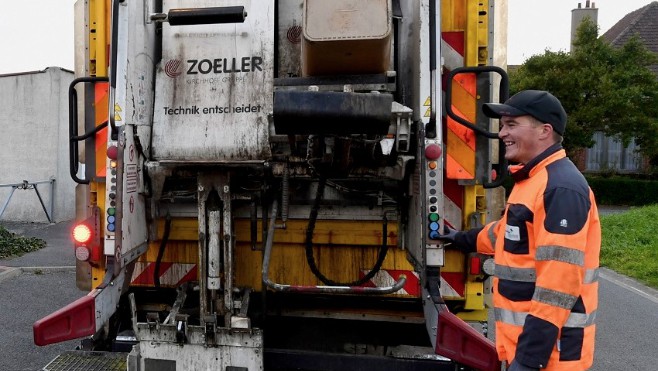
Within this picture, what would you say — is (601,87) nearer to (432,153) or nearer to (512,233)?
(432,153)

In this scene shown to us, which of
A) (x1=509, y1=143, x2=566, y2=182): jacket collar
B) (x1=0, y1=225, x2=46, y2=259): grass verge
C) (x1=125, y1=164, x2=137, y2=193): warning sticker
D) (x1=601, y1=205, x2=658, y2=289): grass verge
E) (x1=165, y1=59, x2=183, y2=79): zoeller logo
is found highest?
(x1=165, y1=59, x2=183, y2=79): zoeller logo

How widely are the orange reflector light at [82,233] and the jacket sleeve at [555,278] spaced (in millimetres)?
2299

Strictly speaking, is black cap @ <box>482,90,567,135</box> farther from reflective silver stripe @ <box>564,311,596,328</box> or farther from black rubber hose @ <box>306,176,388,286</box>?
black rubber hose @ <box>306,176,388,286</box>

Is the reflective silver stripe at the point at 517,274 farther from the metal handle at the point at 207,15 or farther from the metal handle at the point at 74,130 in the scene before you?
the metal handle at the point at 74,130

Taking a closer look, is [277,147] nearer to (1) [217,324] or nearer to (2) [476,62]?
(1) [217,324]

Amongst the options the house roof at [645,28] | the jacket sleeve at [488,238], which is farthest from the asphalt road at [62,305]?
the house roof at [645,28]

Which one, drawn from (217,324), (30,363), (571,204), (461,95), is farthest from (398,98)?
(30,363)

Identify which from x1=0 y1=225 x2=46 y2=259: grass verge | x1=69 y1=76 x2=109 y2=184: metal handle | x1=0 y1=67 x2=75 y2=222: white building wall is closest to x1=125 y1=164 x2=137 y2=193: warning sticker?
x1=69 y1=76 x2=109 y2=184: metal handle

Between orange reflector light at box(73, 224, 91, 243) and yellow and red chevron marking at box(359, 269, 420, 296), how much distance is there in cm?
153

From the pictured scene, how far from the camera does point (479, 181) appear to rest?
2758mm

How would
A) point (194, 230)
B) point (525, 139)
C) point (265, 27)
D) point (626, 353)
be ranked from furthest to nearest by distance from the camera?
1. point (626, 353)
2. point (194, 230)
3. point (265, 27)
4. point (525, 139)

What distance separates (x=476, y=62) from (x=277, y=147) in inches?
44.0

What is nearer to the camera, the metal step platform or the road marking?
the metal step platform

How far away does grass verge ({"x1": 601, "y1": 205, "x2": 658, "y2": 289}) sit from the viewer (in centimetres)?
762
